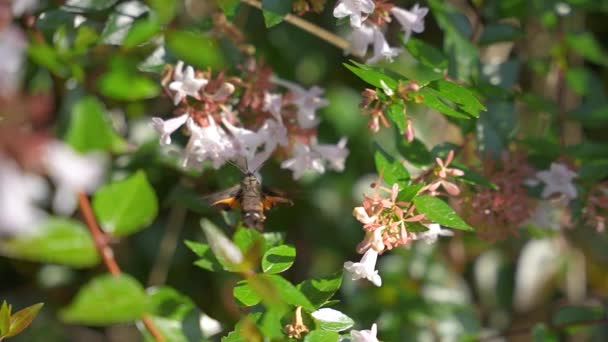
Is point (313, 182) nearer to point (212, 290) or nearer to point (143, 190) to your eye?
point (212, 290)

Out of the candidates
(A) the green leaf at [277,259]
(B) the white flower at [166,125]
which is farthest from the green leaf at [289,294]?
(B) the white flower at [166,125]

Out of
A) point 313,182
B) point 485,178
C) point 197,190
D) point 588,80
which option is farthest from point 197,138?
point 588,80

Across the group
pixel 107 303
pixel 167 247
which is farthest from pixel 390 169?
pixel 167 247

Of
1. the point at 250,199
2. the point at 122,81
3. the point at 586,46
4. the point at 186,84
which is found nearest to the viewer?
the point at 250,199

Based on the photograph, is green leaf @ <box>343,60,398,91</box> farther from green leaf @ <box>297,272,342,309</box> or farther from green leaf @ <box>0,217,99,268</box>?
green leaf @ <box>0,217,99,268</box>

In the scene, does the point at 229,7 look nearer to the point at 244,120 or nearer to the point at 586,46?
the point at 244,120

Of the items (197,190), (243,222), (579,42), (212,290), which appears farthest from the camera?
(212,290)
